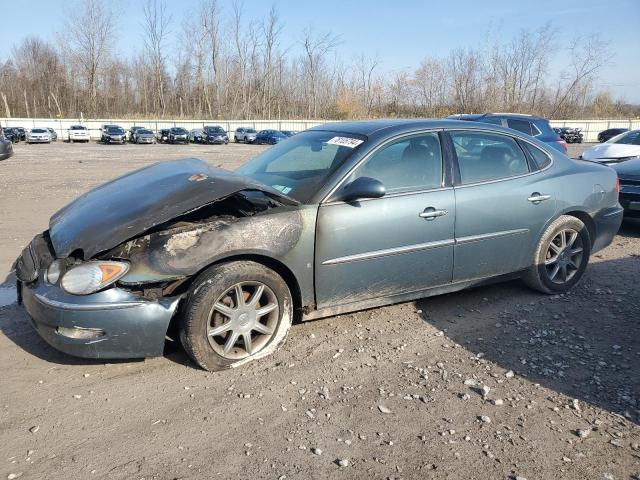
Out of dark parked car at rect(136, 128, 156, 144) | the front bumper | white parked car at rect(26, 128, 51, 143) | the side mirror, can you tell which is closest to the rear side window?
the side mirror

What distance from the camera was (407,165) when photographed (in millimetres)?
3967

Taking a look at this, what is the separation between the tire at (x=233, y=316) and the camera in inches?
125

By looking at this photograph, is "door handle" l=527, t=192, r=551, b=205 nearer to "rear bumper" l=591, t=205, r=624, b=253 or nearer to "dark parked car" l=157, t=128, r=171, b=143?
"rear bumper" l=591, t=205, r=624, b=253

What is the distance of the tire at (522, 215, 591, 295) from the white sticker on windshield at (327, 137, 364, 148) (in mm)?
1967

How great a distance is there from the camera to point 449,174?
4051 millimetres

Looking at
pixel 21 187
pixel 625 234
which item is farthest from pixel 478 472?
pixel 21 187

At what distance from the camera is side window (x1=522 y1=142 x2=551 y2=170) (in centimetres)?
A: 459

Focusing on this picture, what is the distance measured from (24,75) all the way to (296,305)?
274ft

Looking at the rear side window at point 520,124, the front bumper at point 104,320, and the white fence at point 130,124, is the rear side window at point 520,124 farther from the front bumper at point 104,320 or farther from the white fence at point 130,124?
the white fence at point 130,124

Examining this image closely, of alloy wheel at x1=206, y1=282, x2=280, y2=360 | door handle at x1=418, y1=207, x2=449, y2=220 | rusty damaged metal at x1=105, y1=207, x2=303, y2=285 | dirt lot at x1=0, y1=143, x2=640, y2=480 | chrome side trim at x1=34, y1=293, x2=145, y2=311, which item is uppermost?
door handle at x1=418, y1=207, x2=449, y2=220

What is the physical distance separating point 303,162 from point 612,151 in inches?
401

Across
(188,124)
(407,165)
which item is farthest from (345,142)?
(188,124)

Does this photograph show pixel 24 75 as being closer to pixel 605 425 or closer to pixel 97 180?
pixel 97 180

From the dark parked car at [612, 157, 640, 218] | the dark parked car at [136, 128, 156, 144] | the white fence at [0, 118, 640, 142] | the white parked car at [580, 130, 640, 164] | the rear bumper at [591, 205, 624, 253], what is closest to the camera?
the rear bumper at [591, 205, 624, 253]
